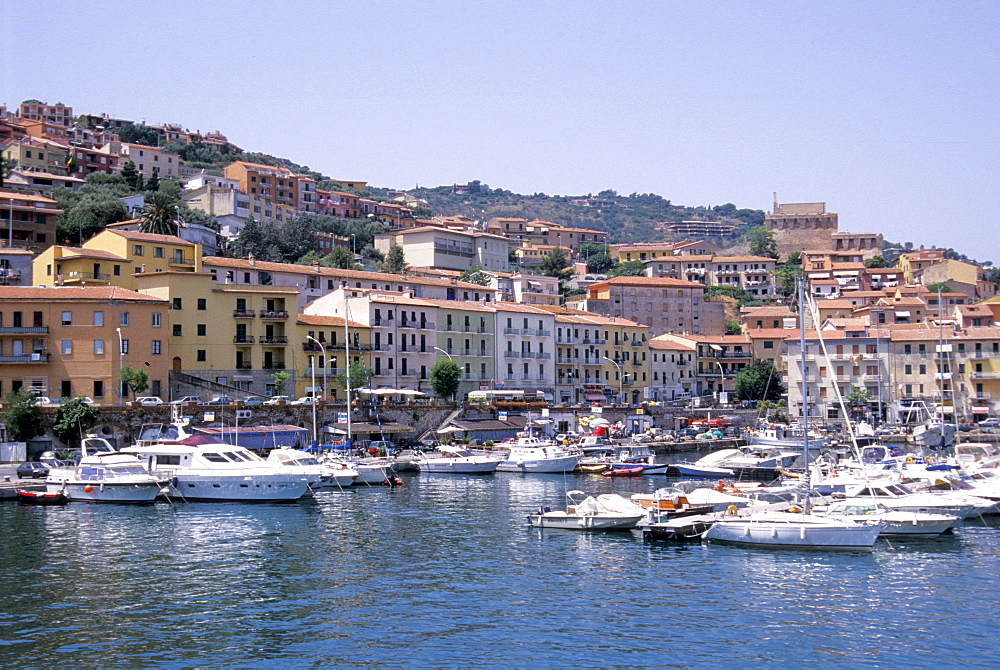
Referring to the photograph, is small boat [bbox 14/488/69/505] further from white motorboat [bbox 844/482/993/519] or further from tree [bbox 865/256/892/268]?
tree [bbox 865/256/892/268]

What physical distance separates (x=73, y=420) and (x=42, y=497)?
1099 centimetres

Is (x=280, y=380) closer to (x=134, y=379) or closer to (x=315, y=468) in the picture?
(x=134, y=379)

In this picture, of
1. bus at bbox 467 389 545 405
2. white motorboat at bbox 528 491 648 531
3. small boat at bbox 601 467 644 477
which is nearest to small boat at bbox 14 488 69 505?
white motorboat at bbox 528 491 648 531

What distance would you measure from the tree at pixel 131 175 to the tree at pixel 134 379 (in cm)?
7497

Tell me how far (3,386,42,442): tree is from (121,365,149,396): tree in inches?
216

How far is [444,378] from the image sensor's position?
7650 cm

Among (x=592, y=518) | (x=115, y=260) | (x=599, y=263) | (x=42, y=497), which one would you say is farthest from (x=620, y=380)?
(x=599, y=263)

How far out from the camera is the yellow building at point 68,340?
196 ft

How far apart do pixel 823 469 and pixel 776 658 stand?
31.1 meters

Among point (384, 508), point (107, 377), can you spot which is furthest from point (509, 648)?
point (107, 377)

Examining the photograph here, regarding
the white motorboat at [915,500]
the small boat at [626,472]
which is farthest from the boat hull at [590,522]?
the small boat at [626,472]

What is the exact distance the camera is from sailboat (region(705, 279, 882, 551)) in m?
34.0

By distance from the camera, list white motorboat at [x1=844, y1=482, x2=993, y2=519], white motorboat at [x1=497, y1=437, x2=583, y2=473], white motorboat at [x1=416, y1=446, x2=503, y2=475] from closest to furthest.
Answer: white motorboat at [x1=844, y1=482, x2=993, y2=519] < white motorboat at [x1=416, y1=446, x2=503, y2=475] < white motorboat at [x1=497, y1=437, x2=583, y2=473]

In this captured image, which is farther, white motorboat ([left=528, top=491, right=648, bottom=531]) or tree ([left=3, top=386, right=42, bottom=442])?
tree ([left=3, top=386, right=42, bottom=442])
